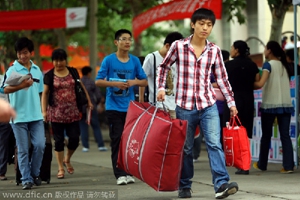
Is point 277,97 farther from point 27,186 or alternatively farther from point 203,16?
point 27,186

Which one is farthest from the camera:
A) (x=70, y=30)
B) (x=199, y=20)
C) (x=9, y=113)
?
(x=70, y=30)

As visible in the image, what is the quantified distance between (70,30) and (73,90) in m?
24.2

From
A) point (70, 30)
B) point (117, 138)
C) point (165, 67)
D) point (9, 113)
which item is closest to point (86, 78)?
point (117, 138)

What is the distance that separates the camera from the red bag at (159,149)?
7.47m

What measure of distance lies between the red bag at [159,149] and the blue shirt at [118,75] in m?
1.90

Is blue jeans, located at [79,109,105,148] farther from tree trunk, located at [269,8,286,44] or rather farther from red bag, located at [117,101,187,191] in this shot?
red bag, located at [117,101,187,191]

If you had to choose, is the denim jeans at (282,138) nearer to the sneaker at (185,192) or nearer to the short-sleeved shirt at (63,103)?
the short-sleeved shirt at (63,103)

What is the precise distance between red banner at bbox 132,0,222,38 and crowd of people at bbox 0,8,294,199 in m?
1.51

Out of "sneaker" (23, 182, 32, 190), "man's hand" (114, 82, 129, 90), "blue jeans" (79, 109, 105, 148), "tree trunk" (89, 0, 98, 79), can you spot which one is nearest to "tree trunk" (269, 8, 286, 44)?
"blue jeans" (79, 109, 105, 148)

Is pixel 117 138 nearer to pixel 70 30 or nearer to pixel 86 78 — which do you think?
pixel 86 78

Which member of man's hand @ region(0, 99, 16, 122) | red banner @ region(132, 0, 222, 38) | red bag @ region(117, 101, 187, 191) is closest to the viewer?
man's hand @ region(0, 99, 16, 122)

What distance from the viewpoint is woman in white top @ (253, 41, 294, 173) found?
10.9 m

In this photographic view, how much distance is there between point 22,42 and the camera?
31.6 ft

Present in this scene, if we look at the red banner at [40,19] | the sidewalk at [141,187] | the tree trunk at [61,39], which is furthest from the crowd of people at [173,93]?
the tree trunk at [61,39]
